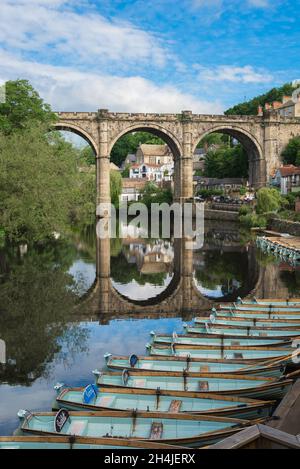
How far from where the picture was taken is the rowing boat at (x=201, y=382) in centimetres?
936

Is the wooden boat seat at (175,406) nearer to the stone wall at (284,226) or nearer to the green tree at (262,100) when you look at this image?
the stone wall at (284,226)

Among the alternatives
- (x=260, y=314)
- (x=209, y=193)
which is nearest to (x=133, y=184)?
(x=209, y=193)

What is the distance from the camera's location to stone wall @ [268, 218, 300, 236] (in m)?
41.1

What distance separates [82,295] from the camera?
885 inches

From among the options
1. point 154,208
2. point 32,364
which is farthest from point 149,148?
point 32,364

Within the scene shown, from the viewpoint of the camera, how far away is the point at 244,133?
2628 inches

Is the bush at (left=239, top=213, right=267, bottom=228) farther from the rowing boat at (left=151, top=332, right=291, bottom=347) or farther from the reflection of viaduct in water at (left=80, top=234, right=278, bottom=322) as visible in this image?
the rowing boat at (left=151, top=332, right=291, bottom=347)

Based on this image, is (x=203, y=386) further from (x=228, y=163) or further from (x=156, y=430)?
(x=228, y=163)

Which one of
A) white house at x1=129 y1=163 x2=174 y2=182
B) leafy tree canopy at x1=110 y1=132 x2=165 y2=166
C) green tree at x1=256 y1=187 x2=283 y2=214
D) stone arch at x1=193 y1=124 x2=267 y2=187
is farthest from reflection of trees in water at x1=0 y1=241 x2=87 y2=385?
leafy tree canopy at x1=110 y1=132 x2=165 y2=166

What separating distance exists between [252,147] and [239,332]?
2284 inches

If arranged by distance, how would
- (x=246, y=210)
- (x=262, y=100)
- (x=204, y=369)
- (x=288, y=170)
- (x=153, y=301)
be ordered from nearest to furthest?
(x=204, y=369) → (x=153, y=301) → (x=246, y=210) → (x=288, y=170) → (x=262, y=100)

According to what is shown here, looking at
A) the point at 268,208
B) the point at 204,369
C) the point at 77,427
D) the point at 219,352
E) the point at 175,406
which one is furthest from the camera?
the point at 268,208

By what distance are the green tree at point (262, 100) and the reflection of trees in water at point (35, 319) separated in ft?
294

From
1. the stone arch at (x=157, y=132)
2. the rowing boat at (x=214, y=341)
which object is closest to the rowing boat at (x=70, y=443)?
the rowing boat at (x=214, y=341)
